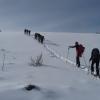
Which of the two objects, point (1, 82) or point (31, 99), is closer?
point (31, 99)

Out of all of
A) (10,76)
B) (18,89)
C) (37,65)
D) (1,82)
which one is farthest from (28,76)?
(37,65)

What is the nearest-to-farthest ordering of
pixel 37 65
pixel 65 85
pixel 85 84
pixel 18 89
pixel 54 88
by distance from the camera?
pixel 18 89
pixel 54 88
pixel 65 85
pixel 85 84
pixel 37 65

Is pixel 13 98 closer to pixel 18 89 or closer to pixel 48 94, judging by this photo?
pixel 18 89

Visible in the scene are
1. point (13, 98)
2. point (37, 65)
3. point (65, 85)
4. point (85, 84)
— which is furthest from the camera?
point (37, 65)

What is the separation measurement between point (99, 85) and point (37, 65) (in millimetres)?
3726

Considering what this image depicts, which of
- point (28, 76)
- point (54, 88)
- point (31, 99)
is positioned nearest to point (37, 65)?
point (28, 76)

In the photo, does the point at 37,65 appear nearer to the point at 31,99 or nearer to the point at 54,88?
the point at 54,88

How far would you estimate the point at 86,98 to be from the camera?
20.8 feet

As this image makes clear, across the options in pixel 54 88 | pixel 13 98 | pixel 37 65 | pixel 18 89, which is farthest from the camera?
pixel 37 65

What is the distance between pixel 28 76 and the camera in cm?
818

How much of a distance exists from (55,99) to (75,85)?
1426mm

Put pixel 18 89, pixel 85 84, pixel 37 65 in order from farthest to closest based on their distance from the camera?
1. pixel 37 65
2. pixel 85 84
3. pixel 18 89

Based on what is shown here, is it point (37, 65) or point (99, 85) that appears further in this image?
point (37, 65)

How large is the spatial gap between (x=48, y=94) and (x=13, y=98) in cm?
84
